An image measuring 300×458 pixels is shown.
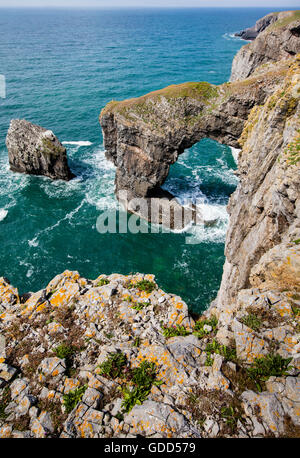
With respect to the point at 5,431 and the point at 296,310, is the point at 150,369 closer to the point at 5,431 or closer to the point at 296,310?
the point at 5,431

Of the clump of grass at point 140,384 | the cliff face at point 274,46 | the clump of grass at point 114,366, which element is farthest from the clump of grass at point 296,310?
the cliff face at point 274,46

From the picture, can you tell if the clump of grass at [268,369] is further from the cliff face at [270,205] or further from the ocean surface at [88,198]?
the ocean surface at [88,198]

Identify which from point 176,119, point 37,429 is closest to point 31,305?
point 37,429

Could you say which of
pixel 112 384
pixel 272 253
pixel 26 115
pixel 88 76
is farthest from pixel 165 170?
pixel 88 76

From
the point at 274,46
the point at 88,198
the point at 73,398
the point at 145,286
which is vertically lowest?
the point at 88,198

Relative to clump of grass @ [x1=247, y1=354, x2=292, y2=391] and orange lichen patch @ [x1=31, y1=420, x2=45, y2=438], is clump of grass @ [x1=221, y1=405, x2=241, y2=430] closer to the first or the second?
clump of grass @ [x1=247, y1=354, x2=292, y2=391]

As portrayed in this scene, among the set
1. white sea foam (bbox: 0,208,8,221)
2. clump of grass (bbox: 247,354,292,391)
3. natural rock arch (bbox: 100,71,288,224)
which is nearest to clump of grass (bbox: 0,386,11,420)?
clump of grass (bbox: 247,354,292,391)
